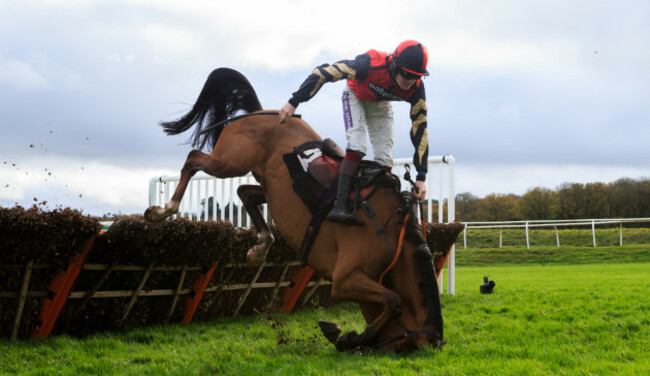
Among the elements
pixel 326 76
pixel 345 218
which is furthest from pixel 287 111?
pixel 345 218

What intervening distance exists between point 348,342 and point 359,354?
13 centimetres

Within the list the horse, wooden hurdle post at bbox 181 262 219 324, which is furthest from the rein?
wooden hurdle post at bbox 181 262 219 324

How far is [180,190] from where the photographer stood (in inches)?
187

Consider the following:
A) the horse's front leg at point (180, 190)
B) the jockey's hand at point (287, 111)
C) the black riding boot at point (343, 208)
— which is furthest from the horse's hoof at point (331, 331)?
the jockey's hand at point (287, 111)

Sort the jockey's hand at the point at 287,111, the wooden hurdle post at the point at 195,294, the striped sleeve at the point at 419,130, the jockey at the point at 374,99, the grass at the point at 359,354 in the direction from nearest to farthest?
the grass at the point at 359,354 < the jockey at the point at 374,99 < the jockey's hand at the point at 287,111 < the striped sleeve at the point at 419,130 < the wooden hurdle post at the point at 195,294

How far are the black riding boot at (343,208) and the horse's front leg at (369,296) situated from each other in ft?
1.24

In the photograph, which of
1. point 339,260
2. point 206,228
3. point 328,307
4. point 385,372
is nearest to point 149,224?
point 206,228

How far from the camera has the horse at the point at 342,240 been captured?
4.07m

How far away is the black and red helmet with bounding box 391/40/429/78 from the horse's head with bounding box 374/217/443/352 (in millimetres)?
1262

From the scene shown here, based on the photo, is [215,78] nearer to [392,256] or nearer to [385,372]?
[392,256]

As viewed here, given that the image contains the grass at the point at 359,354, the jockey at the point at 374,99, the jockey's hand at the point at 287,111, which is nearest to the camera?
the grass at the point at 359,354

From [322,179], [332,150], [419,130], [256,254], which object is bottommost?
[256,254]

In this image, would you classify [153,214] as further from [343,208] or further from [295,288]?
[295,288]

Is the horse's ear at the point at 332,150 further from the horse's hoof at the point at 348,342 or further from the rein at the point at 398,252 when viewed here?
the horse's hoof at the point at 348,342
